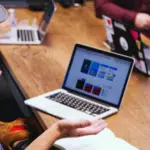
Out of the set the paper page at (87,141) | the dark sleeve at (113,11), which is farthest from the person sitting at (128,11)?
the paper page at (87,141)

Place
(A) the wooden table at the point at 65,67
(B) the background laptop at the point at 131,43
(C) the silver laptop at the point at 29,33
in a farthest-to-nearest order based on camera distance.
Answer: (C) the silver laptop at the point at 29,33, (B) the background laptop at the point at 131,43, (A) the wooden table at the point at 65,67

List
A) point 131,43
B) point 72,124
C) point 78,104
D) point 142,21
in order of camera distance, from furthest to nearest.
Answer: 1. point 142,21
2. point 131,43
3. point 78,104
4. point 72,124

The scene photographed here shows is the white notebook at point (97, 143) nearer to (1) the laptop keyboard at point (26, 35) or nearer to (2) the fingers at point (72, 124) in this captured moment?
(2) the fingers at point (72, 124)

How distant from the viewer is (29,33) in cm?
220

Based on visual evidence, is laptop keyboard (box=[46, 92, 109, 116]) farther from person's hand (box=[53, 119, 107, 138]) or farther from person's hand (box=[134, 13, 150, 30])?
person's hand (box=[134, 13, 150, 30])

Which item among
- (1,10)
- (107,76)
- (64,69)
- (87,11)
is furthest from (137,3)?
(1,10)

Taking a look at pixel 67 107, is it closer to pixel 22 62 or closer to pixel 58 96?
pixel 58 96

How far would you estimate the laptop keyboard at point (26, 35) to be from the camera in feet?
6.93

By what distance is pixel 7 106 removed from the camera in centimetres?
231

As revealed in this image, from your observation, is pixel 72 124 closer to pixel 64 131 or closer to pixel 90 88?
pixel 64 131

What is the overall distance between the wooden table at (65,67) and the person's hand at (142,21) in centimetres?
22

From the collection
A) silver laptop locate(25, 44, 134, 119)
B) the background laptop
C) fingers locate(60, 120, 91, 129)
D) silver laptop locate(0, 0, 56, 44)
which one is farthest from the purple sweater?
fingers locate(60, 120, 91, 129)

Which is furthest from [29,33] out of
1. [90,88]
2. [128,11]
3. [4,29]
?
[90,88]

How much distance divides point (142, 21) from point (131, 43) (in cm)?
62
